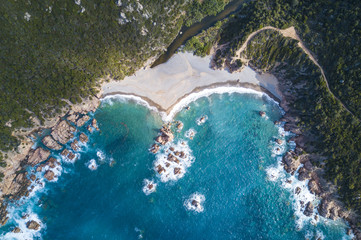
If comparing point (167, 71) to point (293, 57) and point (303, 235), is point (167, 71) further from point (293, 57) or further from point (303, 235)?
point (303, 235)

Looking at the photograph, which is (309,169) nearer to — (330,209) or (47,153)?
(330,209)

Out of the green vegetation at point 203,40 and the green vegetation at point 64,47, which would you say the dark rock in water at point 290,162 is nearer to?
the green vegetation at point 203,40

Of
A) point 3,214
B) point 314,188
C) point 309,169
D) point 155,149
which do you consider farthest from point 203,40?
point 3,214

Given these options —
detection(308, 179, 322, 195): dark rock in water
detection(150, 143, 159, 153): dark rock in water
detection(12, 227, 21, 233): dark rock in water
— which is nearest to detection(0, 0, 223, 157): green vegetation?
detection(12, 227, 21, 233): dark rock in water

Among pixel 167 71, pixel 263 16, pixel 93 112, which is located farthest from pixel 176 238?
pixel 263 16

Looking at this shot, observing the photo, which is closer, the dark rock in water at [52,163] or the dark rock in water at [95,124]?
the dark rock in water at [52,163]

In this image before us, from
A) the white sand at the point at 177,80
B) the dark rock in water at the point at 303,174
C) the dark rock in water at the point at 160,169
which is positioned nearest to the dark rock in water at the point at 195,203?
the dark rock in water at the point at 160,169
